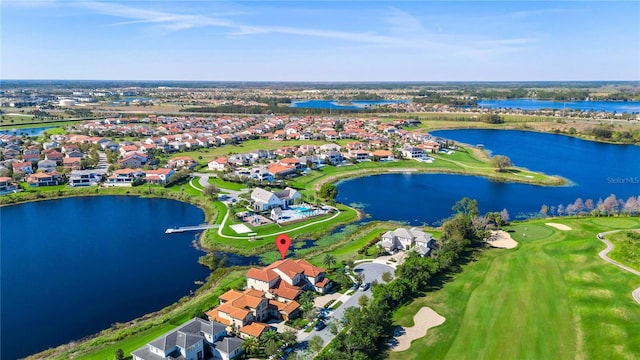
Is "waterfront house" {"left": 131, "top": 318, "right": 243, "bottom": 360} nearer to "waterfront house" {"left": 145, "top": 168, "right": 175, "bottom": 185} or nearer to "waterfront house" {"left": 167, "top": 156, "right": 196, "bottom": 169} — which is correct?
"waterfront house" {"left": 145, "top": 168, "right": 175, "bottom": 185}

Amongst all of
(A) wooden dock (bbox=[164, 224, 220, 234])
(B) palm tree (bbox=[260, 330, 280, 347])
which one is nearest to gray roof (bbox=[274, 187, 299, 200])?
(A) wooden dock (bbox=[164, 224, 220, 234])

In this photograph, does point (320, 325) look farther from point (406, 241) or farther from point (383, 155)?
point (383, 155)

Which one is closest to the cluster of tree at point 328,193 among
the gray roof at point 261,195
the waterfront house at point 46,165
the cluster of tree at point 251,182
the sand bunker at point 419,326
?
the gray roof at point 261,195

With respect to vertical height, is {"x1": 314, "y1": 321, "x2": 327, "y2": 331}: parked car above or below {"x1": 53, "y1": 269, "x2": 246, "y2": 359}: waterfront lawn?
above

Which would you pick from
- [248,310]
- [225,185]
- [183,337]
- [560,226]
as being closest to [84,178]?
[225,185]

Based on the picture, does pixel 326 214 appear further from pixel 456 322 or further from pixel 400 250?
pixel 456 322

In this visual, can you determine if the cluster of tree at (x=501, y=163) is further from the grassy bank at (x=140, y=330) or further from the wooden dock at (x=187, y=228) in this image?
the grassy bank at (x=140, y=330)
